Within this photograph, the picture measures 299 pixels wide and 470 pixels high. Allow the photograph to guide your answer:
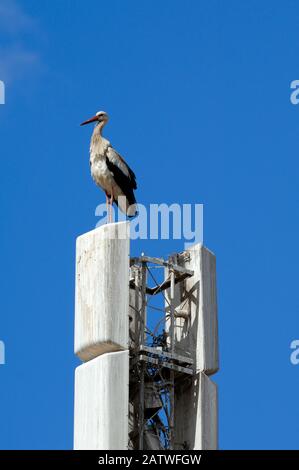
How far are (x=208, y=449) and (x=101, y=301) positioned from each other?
146 inches

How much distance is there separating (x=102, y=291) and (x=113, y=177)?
17.4 feet

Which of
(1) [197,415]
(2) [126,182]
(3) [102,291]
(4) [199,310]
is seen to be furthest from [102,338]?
(2) [126,182]

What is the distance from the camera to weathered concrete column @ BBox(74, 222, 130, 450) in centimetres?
6000

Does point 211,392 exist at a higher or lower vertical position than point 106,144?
lower

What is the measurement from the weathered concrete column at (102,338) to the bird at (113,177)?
3.60 m

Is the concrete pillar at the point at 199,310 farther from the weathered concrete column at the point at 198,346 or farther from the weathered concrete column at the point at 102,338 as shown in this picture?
the weathered concrete column at the point at 102,338

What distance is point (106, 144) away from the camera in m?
67.1

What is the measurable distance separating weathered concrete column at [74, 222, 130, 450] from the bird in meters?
3.60

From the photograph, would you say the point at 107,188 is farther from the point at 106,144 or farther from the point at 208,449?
the point at 208,449

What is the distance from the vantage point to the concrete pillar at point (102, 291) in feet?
201

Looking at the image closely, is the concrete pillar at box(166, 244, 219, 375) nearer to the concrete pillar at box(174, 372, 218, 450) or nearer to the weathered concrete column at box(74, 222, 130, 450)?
the concrete pillar at box(174, 372, 218, 450)

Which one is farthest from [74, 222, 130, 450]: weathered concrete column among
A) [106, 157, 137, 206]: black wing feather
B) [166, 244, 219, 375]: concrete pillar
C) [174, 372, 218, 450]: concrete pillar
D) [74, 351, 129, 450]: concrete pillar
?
[106, 157, 137, 206]: black wing feather

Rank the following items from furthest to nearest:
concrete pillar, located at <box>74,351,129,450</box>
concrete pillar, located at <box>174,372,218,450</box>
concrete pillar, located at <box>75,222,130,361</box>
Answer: concrete pillar, located at <box>174,372,218,450</box> < concrete pillar, located at <box>75,222,130,361</box> < concrete pillar, located at <box>74,351,129,450</box>
